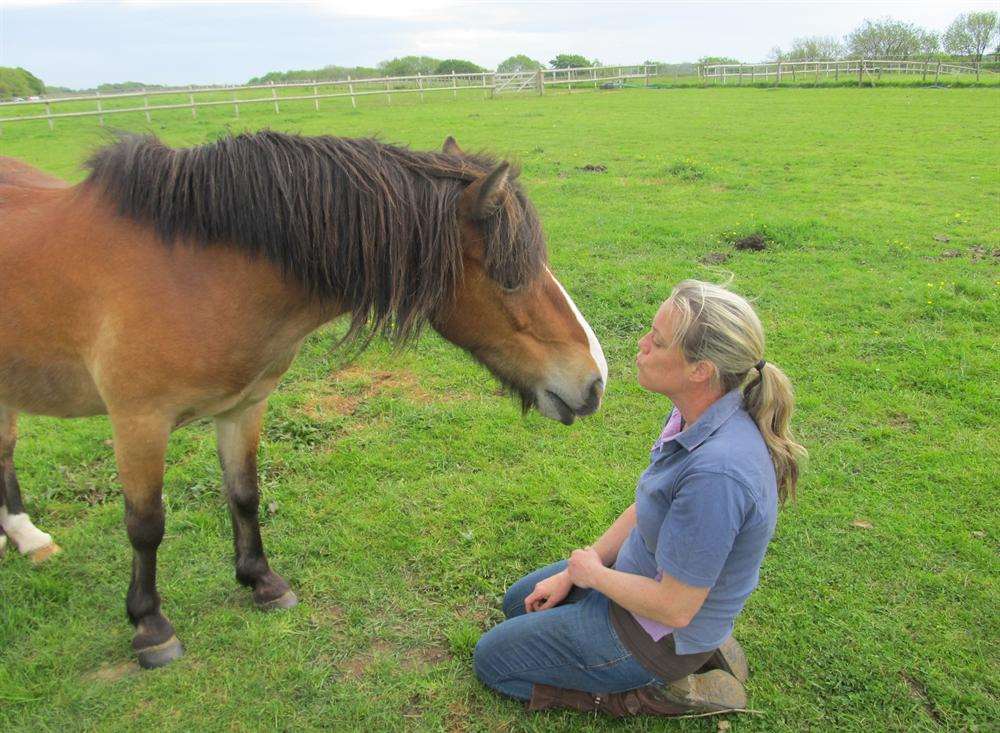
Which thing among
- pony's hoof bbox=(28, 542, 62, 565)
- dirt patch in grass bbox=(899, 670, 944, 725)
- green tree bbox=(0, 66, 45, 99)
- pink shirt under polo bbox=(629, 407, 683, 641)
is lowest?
dirt patch in grass bbox=(899, 670, 944, 725)

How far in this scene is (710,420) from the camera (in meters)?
2.04

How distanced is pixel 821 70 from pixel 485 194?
1670 inches

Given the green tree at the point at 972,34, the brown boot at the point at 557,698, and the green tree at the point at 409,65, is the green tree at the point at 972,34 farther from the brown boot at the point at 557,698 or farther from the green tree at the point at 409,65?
the brown boot at the point at 557,698

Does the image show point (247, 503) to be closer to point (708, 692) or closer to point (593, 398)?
point (593, 398)

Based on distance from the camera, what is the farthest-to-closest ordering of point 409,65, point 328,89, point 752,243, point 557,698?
1. point 409,65
2. point 328,89
3. point 752,243
4. point 557,698

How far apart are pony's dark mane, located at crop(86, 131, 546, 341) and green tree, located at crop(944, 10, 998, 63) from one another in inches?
2797

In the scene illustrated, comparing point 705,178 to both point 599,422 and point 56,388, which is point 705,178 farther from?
point 56,388

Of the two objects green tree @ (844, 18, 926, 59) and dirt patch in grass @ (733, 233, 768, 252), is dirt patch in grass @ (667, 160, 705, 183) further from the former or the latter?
green tree @ (844, 18, 926, 59)

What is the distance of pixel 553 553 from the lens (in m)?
3.42

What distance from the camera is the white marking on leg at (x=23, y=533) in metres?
3.47

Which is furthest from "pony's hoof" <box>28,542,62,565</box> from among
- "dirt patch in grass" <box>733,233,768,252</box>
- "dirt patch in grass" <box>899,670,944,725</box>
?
"dirt patch in grass" <box>733,233,768,252</box>

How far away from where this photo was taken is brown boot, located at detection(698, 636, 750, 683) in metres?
2.56

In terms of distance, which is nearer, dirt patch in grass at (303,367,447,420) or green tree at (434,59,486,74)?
dirt patch in grass at (303,367,447,420)

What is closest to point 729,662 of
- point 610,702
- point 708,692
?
point 708,692
